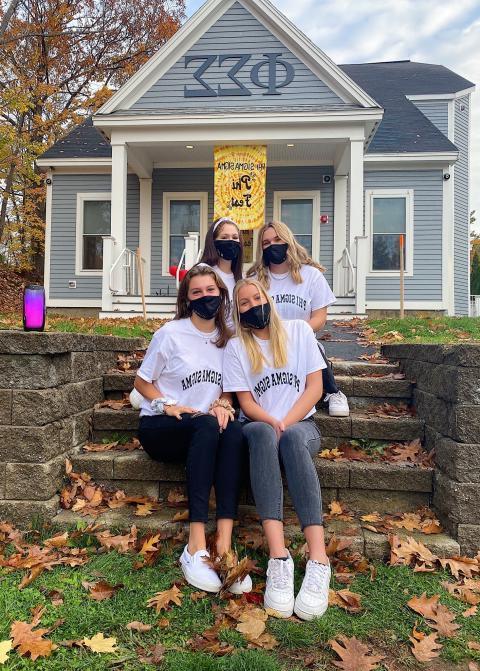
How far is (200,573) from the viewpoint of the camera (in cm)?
218

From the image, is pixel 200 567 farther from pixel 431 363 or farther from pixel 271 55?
pixel 271 55

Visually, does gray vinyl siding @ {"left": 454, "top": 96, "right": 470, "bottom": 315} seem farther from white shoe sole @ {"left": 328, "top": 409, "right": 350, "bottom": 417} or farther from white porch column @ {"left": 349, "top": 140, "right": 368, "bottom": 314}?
white shoe sole @ {"left": 328, "top": 409, "right": 350, "bottom": 417}

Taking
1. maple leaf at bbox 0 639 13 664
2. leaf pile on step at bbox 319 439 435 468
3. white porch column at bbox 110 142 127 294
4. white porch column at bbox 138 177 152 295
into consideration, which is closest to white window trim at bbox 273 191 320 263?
white porch column at bbox 138 177 152 295

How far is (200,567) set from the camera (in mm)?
2195

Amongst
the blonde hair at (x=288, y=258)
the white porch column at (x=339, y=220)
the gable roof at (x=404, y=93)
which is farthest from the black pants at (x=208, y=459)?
the gable roof at (x=404, y=93)

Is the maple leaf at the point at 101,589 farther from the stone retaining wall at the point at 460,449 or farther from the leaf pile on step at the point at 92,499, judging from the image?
the stone retaining wall at the point at 460,449

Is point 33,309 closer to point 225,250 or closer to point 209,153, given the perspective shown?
point 225,250

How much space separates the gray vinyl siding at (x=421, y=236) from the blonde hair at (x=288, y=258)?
8.07 metres

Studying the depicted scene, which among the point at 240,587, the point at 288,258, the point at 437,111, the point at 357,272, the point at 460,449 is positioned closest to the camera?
the point at 240,587

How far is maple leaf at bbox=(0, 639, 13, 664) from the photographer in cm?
173

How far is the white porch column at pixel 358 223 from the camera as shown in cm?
892

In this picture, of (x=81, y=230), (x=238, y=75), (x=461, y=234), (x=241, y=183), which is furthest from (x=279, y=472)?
(x=461, y=234)

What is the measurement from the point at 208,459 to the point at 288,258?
146cm

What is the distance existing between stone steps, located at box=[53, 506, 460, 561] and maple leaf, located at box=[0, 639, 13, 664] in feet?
2.73
